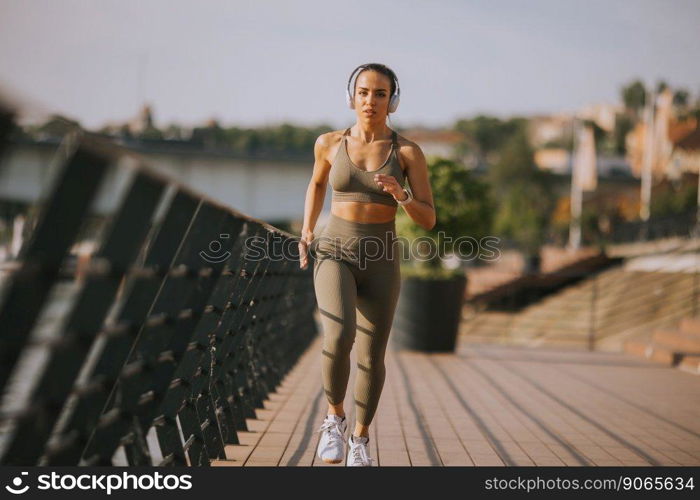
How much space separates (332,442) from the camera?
426 centimetres

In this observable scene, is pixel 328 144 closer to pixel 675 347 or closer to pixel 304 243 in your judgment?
pixel 304 243

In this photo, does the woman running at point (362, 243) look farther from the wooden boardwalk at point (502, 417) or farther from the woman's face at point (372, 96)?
the wooden boardwalk at point (502, 417)

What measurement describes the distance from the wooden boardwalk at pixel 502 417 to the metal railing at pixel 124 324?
2.14 feet

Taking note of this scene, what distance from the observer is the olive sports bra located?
13.5 ft

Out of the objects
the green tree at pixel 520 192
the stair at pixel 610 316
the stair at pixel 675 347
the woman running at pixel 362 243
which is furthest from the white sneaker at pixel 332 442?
the green tree at pixel 520 192

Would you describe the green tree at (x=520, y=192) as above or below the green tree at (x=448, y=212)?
below

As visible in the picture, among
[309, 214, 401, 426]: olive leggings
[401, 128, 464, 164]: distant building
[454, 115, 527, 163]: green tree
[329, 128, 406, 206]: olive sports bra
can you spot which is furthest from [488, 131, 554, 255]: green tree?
[401, 128, 464, 164]: distant building

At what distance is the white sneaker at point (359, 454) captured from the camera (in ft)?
13.5

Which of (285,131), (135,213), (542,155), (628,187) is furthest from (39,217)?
(542,155)

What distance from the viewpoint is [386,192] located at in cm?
412

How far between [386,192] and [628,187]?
84.4 metres

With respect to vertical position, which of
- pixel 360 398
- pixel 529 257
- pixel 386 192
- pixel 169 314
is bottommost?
pixel 529 257

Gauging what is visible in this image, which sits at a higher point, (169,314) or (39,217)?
(39,217)

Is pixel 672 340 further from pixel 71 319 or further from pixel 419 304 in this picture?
pixel 71 319
